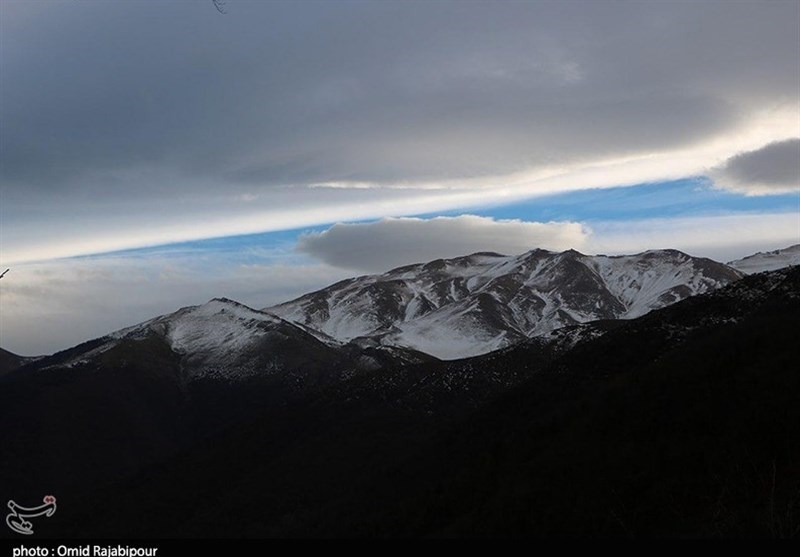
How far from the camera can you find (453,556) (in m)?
10.6

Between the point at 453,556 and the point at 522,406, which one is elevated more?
the point at 453,556

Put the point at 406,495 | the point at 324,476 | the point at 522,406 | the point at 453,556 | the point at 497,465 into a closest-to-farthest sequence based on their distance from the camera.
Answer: the point at 453,556 → the point at 497,465 → the point at 406,495 → the point at 522,406 → the point at 324,476

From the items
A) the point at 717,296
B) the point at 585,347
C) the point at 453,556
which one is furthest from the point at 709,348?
the point at 453,556

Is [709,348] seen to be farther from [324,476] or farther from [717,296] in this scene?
[324,476]

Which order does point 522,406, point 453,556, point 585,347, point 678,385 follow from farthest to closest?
point 585,347 → point 522,406 → point 678,385 → point 453,556

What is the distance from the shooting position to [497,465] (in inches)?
4225

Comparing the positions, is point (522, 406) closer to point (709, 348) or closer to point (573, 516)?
point (709, 348)

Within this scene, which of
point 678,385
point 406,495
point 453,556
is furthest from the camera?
point 406,495

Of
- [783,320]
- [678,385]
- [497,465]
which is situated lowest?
[497,465]

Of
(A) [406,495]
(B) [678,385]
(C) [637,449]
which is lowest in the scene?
(A) [406,495]

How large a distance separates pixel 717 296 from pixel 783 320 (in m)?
45.5

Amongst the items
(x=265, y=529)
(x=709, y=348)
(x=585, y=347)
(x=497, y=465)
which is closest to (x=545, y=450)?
(x=497, y=465)

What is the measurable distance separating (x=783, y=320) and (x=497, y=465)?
46051 millimetres

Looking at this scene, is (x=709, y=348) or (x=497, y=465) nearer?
(x=709, y=348)
